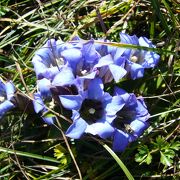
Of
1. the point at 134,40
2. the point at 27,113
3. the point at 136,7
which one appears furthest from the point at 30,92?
the point at 136,7

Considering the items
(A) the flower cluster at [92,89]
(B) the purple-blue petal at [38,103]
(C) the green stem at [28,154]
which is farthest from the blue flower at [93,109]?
(C) the green stem at [28,154]

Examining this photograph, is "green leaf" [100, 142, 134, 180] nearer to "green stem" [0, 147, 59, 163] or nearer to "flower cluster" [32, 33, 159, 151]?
"flower cluster" [32, 33, 159, 151]

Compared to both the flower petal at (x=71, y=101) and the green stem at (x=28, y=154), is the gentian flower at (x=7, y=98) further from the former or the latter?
the flower petal at (x=71, y=101)

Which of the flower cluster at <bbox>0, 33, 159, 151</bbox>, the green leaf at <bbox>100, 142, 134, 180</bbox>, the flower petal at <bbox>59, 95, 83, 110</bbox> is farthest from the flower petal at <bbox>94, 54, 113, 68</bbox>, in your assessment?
the green leaf at <bbox>100, 142, 134, 180</bbox>

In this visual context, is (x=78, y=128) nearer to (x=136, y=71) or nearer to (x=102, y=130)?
(x=102, y=130)

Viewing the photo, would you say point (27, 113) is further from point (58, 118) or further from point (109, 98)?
point (109, 98)

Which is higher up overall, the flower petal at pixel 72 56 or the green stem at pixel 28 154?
the flower petal at pixel 72 56

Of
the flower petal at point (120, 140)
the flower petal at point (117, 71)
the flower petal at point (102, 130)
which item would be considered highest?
the flower petal at point (117, 71)

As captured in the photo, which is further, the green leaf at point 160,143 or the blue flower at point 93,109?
the green leaf at point 160,143
